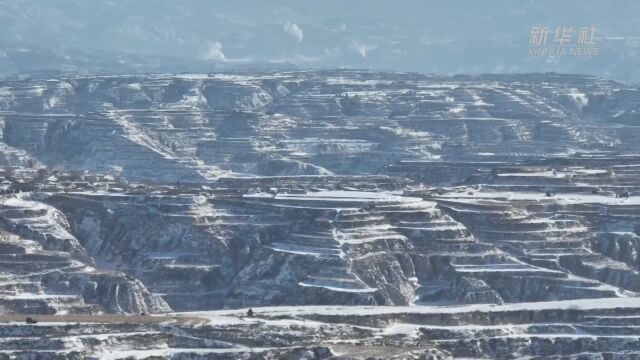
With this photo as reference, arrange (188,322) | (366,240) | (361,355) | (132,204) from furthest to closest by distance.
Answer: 1. (132,204)
2. (366,240)
3. (188,322)
4. (361,355)

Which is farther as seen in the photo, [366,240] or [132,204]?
[132,204]

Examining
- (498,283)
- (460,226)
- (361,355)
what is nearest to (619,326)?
(361,355)

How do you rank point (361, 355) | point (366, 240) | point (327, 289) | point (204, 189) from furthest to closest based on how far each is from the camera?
point (204, 189) < point (366, 240) < point (327, 289) < point (361, 355)

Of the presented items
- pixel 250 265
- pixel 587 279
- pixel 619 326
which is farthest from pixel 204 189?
pixel 619 326

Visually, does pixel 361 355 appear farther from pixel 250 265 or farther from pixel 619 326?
pixel 250 265

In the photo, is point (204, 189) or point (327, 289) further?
point (204, 189)

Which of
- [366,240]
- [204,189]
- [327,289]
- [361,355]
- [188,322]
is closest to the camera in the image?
[361,355]

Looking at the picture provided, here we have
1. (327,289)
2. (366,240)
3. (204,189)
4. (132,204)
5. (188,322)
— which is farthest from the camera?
(204,189)

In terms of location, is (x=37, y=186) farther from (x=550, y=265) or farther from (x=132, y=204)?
(x=550, y=265)

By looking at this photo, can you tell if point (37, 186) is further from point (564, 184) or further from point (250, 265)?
point (564, 184)
